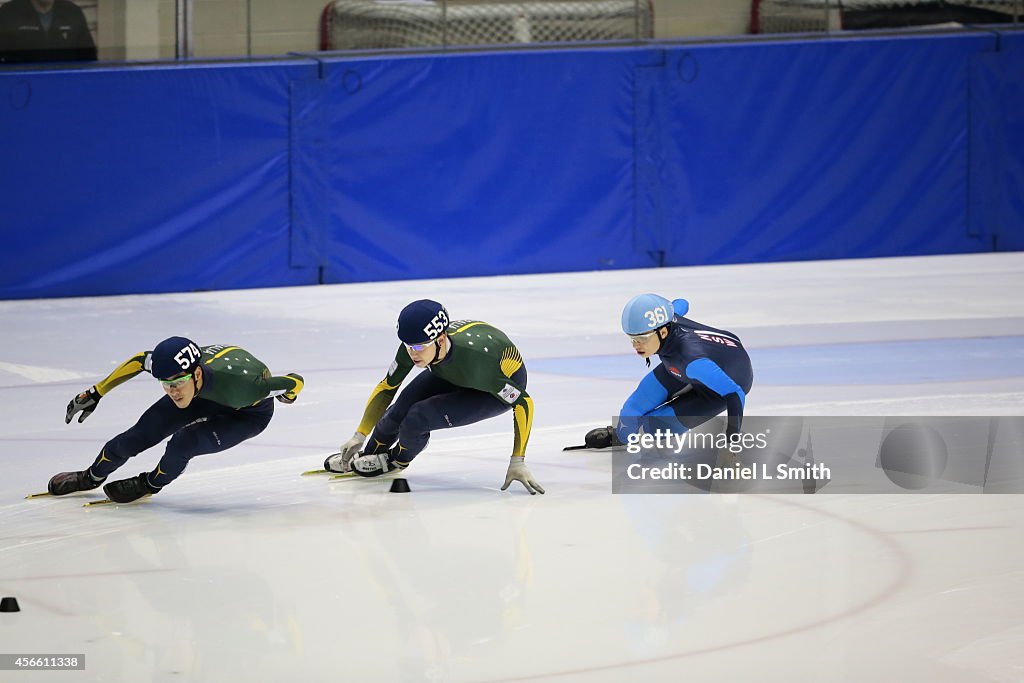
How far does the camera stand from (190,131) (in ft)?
47.5

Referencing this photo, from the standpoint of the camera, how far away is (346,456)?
611 cm

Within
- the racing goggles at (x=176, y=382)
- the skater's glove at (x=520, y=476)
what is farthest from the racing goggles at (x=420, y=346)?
the racing goggles at (x=176, y=382)

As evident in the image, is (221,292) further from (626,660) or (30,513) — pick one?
(626,660)

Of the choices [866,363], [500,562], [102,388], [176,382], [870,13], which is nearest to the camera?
[500,562]

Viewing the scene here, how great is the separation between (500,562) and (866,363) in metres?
4.89

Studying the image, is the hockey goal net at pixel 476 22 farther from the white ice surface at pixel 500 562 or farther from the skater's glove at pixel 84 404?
the skater's glove at pixel 84 404

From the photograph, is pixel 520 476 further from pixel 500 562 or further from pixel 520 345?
pixel 520 345

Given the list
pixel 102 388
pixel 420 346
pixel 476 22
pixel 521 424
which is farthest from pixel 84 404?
pixel 476 22

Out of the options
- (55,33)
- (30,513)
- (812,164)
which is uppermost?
(55,33)

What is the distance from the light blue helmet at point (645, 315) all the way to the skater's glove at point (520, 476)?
724 millimetres

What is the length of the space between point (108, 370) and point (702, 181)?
8379mm

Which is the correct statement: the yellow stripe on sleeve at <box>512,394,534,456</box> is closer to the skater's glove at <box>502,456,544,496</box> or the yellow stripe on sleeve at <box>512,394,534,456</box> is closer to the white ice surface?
the skater's glove at <box>502,456,544,496</box>

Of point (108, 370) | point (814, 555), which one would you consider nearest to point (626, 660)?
point (814, 555)

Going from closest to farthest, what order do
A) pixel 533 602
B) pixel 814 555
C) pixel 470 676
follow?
pixel 470 676
pixel 533 602
pixel 814 555
